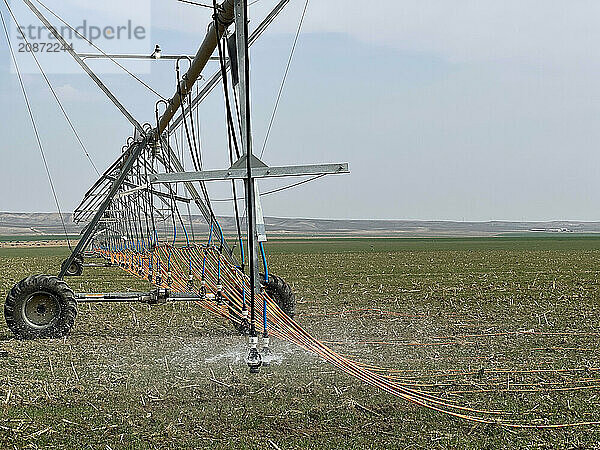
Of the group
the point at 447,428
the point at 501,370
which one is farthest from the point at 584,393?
the point at 447,428

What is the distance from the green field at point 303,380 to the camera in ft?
19.9

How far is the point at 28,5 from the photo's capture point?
28.4 feet

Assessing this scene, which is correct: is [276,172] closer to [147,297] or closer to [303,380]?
[303,380]

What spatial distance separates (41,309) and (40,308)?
2cm

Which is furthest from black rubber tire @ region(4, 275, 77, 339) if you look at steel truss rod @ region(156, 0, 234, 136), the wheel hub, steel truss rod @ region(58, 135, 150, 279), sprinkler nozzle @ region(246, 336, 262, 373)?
sprinkler nozzle @ region(246, 336, 262, 373)

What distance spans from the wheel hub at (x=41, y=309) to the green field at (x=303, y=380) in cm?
43

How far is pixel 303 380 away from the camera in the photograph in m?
7.94

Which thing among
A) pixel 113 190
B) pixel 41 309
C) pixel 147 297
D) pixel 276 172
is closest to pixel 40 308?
pixel 41 309

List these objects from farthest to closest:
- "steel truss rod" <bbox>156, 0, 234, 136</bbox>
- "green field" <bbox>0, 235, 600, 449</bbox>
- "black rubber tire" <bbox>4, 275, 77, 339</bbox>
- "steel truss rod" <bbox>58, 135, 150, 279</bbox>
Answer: "steel truss rod" <bbox>58, 135, 150, 279</bbox>, "black rubber tire" <bbox>4, 275, 77, 339</bbox>, "steel truss rod" <bbox>156, 0, 234, 136</bbox>, "green field" <bbox>0, 235, 600, 449</bbox>

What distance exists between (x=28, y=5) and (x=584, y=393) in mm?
7526

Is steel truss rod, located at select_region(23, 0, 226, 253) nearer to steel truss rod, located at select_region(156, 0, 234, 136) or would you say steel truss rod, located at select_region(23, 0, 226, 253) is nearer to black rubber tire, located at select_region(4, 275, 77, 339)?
steel truss rod, located at select_region(156, 0, 234, 136)

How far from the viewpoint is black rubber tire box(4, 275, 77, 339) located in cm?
1037

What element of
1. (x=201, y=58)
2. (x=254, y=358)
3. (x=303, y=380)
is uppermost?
(x=201, y=58)

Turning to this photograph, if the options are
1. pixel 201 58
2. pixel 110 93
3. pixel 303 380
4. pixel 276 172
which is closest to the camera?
pixel 276 172
